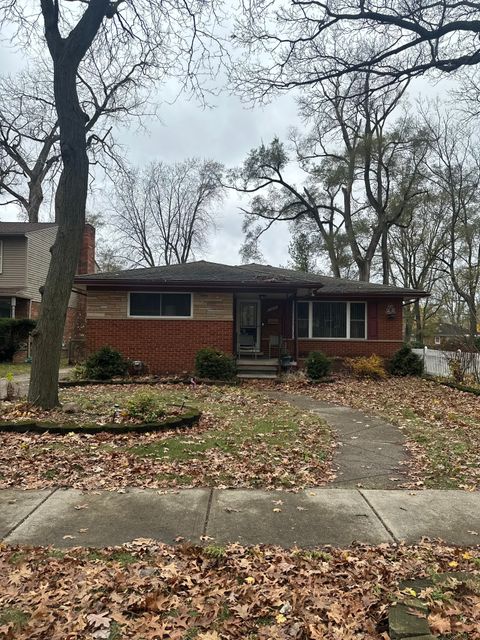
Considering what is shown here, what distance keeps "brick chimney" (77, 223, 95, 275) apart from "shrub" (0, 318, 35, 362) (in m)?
5.76

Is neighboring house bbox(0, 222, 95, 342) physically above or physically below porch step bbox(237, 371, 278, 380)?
above

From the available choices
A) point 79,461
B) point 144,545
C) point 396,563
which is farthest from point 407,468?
point 79,461

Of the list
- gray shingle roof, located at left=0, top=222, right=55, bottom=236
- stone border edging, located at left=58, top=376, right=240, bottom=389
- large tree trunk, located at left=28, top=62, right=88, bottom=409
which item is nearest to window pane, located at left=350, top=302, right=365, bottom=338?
stone border edging, located at left=58, top=376, right=240, bottom=389

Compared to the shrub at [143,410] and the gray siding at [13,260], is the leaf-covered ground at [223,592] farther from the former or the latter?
the gray siding at [13,260]

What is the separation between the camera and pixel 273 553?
125 inches

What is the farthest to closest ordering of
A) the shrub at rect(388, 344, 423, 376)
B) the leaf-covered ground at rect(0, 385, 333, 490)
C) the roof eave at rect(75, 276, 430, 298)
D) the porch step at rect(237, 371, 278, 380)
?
the shrub at rect(388, 344, 423, 376), the porch step at rect(237, 371, 278, 380), the roof eave at rect(75, 276, 430, 298), the leaf-covered ground at rect(0, 385, 333, 490)

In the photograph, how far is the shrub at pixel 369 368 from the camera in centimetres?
1442

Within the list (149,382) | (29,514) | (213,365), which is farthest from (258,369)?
(29,514)

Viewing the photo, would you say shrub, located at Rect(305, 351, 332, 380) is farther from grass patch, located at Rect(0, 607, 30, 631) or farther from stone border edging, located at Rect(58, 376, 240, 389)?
grass patch, located at Rect(0, 607, 30, 631)

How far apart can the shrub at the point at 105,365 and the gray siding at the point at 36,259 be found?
10.2 meters

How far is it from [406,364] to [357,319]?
234cm

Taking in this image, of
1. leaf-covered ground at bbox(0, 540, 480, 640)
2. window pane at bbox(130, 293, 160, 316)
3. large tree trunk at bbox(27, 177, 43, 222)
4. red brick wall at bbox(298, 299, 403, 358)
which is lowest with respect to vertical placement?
leaf-covered ground at bbox(0, 540, 480, 640)

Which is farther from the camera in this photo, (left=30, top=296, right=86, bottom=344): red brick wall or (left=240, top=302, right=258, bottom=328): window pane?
(left=30, top=296, right=86, bottom=344): red brick wall

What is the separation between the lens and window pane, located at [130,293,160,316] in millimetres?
14336
